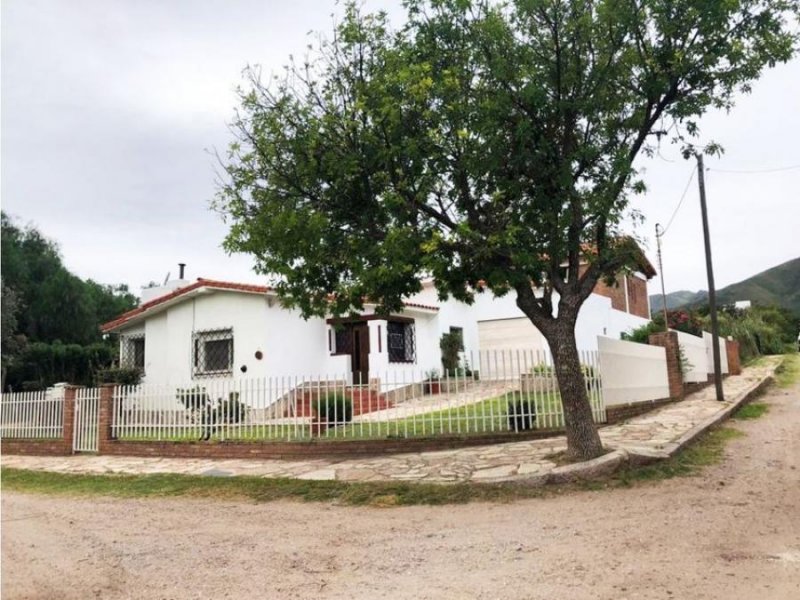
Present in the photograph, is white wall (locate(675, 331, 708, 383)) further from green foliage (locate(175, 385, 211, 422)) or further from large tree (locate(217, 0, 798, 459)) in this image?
green foliage (locate(175, 385, 211, 422))

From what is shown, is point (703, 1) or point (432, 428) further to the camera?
point (432, 428)

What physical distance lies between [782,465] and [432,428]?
504 centimetres

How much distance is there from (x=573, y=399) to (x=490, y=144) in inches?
139

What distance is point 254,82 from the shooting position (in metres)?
8.91

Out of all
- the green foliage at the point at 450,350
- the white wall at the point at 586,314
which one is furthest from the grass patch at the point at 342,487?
the white wall at the point at 586,314

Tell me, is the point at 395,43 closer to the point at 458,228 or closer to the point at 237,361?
the point at 458,228

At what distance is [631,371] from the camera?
12.6 m

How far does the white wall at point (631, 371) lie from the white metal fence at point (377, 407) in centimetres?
41

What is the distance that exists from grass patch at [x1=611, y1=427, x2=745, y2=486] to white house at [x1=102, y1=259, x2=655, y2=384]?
6707 mm

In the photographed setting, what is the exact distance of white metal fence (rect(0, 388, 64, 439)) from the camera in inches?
511

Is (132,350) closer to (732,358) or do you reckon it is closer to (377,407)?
(377,407)

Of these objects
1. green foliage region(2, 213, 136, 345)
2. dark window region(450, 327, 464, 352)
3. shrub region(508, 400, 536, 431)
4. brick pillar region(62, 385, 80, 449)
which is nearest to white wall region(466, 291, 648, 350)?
dark window region(450, 327, 464, 352)

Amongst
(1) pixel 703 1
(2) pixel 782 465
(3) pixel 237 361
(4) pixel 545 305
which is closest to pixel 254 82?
(4) pixel 545 305

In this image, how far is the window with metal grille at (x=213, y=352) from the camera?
1775 centimetres
